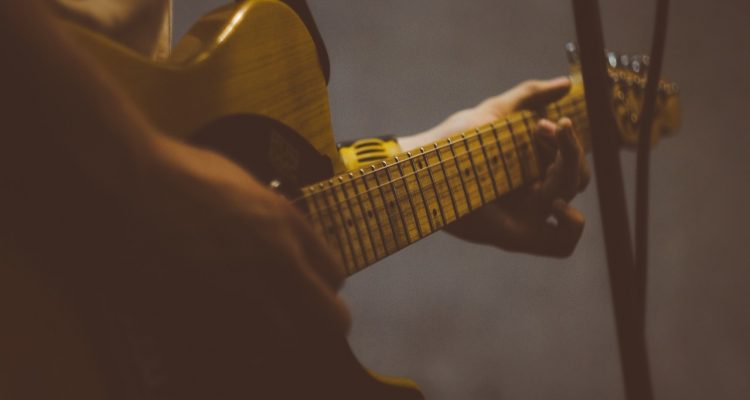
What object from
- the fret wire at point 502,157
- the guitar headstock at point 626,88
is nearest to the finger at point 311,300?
the fret wire at point 502,157

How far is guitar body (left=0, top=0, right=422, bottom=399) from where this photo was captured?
1.46 ft

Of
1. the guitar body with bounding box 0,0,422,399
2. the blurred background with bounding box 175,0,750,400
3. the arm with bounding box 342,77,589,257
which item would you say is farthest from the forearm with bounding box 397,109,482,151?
the blurred background with bounding box 175,0,750,400

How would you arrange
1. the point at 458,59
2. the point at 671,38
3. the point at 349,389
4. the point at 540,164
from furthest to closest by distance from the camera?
the point at 671,38, the point at 458,59, the point at 540,164, the point at 349,389

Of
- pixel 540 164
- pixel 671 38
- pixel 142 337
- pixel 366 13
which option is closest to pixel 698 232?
pixel 671 38

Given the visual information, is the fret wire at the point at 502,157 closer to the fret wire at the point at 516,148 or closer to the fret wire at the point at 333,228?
the fret wire at the point at 516,148

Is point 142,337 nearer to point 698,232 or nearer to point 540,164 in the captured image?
point 540,164

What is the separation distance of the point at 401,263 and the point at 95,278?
1185 millimetres

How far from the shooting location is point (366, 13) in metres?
1.54

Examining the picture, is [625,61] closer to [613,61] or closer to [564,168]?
[613,61]

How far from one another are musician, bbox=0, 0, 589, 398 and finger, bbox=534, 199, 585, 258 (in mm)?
604

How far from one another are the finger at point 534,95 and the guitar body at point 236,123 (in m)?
0.38

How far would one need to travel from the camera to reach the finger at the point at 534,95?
96cm

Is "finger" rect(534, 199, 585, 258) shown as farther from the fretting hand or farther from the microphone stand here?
the microphone stand

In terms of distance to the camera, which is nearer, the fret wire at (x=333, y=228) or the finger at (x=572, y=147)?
the fret wire at (x=333, y=228)
